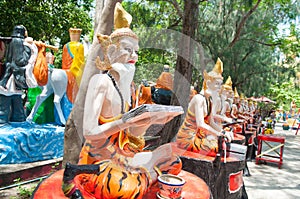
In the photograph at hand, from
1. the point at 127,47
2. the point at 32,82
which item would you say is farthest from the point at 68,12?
the point at 127,47

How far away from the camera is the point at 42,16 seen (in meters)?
8.45

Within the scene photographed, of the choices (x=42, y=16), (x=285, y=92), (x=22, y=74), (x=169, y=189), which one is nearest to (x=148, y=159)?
(x=169, y=189)

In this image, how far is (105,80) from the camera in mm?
1900

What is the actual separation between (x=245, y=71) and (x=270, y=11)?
3.91 metres

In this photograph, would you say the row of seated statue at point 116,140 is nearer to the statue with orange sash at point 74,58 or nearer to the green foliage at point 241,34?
the green foliage at point 241,34

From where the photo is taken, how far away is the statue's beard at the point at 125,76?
1.97m

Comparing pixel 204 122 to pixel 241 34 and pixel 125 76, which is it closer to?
pixel 125 76

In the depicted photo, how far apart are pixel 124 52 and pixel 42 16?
25.0 feet

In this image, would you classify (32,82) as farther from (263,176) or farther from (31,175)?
(263,176)

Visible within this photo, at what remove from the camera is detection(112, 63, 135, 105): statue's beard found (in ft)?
6.46

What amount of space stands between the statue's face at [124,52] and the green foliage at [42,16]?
6.67 meters

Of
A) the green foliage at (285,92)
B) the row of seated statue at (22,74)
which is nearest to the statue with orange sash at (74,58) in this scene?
the row of seated statue at (22,74)

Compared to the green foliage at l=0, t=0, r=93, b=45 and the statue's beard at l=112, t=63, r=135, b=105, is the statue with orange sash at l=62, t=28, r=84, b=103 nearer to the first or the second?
the green foliage at l=0, t=0, r=93, b=45

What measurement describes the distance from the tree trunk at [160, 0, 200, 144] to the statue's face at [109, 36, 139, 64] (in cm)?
316
